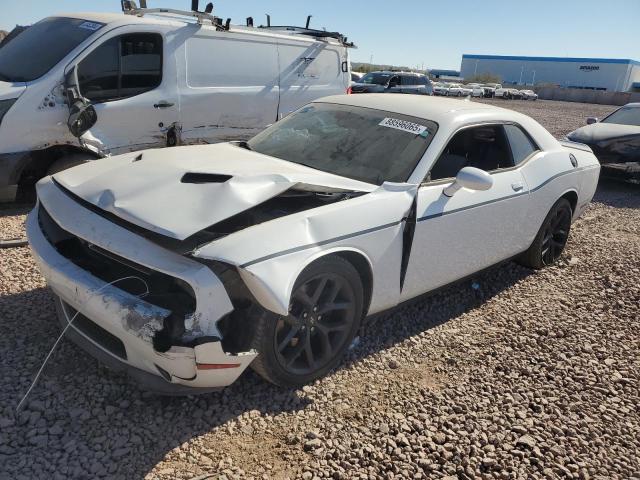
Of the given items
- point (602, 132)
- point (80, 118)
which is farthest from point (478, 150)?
point (602, 132)

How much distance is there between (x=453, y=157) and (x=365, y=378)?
179cm

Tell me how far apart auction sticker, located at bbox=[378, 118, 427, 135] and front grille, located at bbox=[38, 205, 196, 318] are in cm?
192

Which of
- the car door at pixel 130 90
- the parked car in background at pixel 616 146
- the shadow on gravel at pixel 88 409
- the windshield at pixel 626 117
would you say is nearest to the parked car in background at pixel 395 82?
the windshield at pixel 626 117

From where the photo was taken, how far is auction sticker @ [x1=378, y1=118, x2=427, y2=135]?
11.9ft

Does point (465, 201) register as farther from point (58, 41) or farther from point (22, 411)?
point (58, 41)

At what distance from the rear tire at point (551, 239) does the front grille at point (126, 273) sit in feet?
11.2

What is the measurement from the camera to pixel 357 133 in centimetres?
375

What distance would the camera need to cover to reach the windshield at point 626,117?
9688mm

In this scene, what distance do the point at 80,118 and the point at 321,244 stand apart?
3655 millimetres

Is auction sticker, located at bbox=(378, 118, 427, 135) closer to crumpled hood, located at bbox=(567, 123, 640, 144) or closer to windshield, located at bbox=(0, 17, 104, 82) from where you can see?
windshield, located at bbox=(0, 17, 104, 82)

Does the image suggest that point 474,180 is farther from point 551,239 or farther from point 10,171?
point 10,171

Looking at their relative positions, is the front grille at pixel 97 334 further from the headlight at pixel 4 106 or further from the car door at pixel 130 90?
the car door at pixel 130 90

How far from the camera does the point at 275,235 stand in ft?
8.38

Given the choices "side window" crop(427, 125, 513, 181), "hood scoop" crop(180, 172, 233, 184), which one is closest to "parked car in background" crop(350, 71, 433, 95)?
"side window" crop(427, 125, 513, 181)
